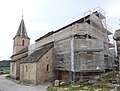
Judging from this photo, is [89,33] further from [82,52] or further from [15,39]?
[15,39]

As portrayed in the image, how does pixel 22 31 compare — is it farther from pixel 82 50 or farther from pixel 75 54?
pixel 82 50

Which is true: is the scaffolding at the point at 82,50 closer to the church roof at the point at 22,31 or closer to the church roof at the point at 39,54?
the church roof at the point at 39,54

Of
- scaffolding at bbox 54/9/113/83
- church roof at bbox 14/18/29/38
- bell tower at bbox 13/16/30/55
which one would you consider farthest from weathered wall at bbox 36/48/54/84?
church roof at bbox 14/18/29/38

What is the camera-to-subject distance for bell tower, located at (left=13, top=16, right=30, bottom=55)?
60.6 meters

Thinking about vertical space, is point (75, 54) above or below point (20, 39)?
below

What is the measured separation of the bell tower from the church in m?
23.0

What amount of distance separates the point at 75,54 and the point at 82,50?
1155 mm

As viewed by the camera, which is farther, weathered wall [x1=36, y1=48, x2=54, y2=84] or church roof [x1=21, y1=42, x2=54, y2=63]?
church roof [x1=21, y1=42, x2=54, y2=63]

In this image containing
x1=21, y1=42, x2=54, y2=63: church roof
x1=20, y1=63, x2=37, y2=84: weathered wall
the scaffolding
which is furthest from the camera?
x1=21, y1=42, x2=54, y2=63: church roof

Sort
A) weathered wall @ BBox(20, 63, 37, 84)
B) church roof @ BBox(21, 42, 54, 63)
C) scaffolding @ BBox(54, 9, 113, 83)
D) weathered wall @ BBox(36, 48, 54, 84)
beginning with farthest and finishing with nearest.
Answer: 1. church roof @ BBox(21, 42, 54, 63)
2. weathered wall @ BBox(20, 63, 37, 84)
3. weathered wall @ BBox(36, 48, 54, 84)
4. scaffolding @ BBox(54, 9, 113, 83)

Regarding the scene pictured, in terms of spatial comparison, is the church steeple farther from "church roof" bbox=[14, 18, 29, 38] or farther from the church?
the church

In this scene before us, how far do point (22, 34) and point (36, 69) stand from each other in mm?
31090

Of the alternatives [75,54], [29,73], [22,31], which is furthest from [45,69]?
[22,31]

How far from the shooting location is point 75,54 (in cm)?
2839
